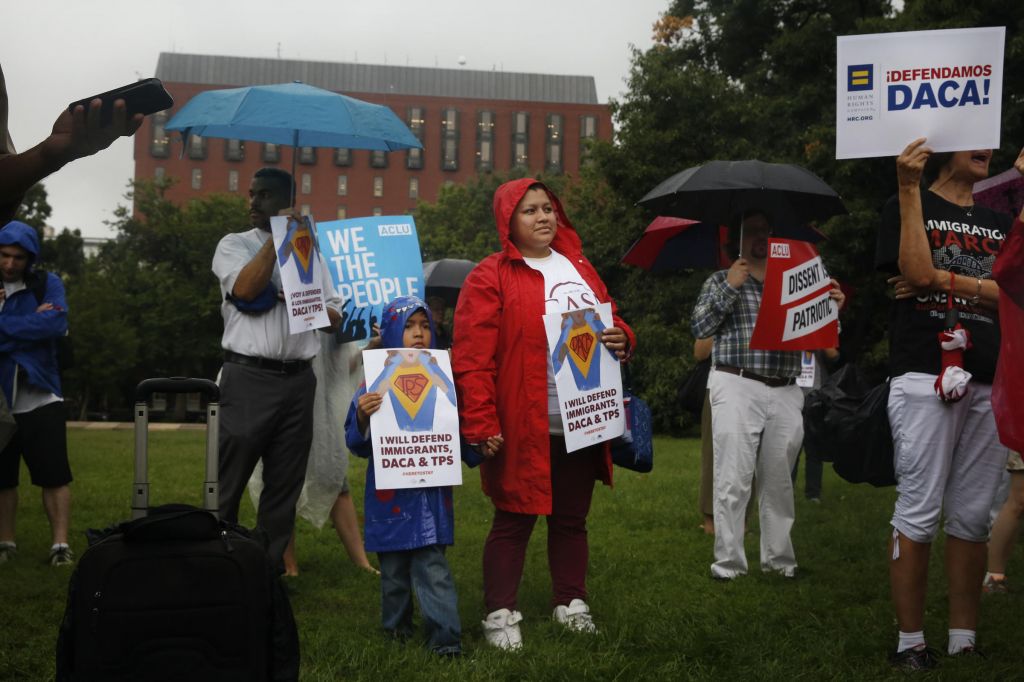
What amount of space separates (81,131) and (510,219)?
3.03 m

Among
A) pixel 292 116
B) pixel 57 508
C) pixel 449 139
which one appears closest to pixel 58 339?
pixel 57 508

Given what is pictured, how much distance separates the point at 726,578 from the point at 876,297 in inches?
730

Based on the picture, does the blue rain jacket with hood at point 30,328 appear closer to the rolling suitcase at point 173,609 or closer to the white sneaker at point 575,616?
the white sneaker at point 575,616

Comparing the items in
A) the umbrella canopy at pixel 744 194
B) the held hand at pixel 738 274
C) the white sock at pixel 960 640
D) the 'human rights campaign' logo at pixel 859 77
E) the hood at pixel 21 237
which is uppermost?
the 'human rights campaign' logo at pixel 859 77

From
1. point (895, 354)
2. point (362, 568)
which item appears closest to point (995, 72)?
point (895, 354)

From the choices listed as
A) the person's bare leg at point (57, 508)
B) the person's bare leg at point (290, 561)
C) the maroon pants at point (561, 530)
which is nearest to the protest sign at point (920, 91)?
the maroon pants at point (561, 530)

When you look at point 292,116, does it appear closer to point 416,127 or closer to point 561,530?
point 561,530

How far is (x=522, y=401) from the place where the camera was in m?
5.43

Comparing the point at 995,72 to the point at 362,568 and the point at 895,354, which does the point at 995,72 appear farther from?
the point at 362,568

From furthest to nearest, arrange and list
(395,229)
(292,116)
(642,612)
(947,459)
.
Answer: (395,229) → (292,116) → (642,612) → (947,459)

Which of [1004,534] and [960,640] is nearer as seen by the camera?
[960,640]

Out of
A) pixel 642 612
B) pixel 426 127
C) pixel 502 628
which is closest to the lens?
pixel 502 628

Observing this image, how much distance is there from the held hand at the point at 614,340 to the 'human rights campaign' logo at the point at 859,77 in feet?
4.98

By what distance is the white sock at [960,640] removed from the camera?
507 cm
